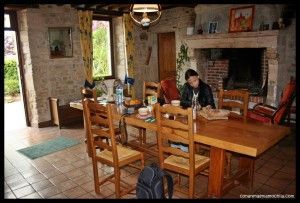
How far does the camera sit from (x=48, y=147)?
447 centimetres

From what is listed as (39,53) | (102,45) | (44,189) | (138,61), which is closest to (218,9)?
(138,61)

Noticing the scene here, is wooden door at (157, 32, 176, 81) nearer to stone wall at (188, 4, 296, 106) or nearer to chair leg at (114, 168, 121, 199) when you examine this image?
stone wall at (188, 4, 296, 106)

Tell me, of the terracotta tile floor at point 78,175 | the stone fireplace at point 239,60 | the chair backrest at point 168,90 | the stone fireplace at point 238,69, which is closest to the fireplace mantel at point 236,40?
the stone fireplace at point 239,60

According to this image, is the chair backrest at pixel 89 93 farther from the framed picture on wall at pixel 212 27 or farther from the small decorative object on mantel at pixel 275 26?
the small decorative object on mantel at pixel 275 26

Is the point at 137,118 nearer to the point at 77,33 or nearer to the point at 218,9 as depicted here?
the point at 77,33

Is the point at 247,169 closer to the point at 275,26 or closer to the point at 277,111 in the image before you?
the point at 277,111

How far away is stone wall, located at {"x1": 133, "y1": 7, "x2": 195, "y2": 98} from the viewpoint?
6.74 metres

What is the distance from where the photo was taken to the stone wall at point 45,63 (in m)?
5.39

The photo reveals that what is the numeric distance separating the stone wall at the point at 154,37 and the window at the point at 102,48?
2.20 feet

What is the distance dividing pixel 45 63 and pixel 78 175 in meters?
3.02

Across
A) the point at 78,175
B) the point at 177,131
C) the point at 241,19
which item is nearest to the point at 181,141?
the point at 177,131

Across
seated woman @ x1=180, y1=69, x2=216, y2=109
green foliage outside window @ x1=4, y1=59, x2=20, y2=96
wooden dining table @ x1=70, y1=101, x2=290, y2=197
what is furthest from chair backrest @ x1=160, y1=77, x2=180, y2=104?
green foliage outside window @ x1=4, y1=59, x2=20, y2=96

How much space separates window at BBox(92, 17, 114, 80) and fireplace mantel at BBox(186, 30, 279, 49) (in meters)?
2.04

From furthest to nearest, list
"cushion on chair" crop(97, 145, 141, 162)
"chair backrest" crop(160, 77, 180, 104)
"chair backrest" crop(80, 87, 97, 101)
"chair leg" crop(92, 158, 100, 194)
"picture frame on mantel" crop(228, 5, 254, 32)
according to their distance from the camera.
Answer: "picture frame on mantel" crop(228, 5, 254, 32), "chair backrest" crop(160, 77, 180, 104), "chair backrest" crop(80, 87, 97, 101), "chair leg" crop(92, 158, 100, 194), "cushion on chair" crop(97, 145, 141, 162)
